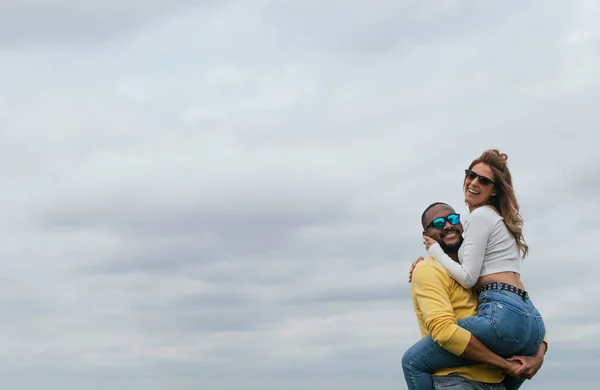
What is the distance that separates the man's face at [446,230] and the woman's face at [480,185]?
0.47 metres

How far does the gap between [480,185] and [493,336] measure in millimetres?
2007

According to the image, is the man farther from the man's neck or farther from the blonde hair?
the blonde hair

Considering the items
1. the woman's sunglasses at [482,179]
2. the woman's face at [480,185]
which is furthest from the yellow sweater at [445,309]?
the woman's sunglasses at [482,179]

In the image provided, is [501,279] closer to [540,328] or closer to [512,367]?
[540,328]

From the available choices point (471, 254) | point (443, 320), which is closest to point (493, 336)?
point (443, 320)

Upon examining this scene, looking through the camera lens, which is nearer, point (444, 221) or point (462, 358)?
point (462, 358)

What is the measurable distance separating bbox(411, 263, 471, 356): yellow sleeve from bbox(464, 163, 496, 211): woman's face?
1168 mm

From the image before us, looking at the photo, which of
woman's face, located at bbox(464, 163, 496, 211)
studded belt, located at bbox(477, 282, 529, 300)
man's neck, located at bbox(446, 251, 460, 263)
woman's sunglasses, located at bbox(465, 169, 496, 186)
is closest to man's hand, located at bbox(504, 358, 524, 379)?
studded belt, located at bbox(477, 282, 529, 300)

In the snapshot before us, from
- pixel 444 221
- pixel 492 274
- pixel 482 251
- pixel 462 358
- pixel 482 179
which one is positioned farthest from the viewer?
pixel 482 179

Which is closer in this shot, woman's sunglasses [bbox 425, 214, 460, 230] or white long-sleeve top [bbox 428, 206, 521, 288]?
white long-sleeve top [bbox 428, 206, 521, 288]

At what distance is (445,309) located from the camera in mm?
9266

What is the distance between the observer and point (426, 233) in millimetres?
10055

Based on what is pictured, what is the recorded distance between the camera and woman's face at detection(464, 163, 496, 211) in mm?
10094

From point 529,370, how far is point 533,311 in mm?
711
